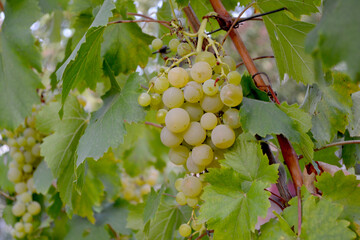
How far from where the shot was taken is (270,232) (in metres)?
0.46

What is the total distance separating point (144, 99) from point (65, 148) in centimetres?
29

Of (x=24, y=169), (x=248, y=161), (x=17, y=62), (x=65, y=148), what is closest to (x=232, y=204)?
(x=248, y=161)

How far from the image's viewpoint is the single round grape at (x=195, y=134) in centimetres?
51

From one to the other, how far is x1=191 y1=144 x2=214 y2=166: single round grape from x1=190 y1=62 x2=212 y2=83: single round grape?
100mm

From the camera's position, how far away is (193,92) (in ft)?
1.65

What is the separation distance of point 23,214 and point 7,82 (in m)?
0.48

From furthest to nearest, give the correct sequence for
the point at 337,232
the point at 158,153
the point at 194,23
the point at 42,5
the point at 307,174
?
1. the point at 158,153
2. the point at 42,5
3. the point at 194,23
4. the point at 307,174
5. the point at 337,232

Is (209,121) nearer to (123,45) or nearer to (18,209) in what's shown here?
(123,45)

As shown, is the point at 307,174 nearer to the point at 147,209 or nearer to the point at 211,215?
the point at 211,215

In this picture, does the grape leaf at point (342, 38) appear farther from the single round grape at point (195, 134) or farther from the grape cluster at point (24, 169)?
the grape cluster at point (24, 169)

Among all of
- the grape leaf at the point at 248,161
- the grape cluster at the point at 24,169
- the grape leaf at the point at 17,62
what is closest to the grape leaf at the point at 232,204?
the grape leaf at the point at 248,161

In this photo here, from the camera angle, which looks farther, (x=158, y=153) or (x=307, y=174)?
(x=158, y=153)

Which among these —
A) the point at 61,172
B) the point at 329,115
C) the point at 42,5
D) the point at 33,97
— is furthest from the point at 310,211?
the point at 42,5

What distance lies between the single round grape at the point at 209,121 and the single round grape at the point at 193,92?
29mm
